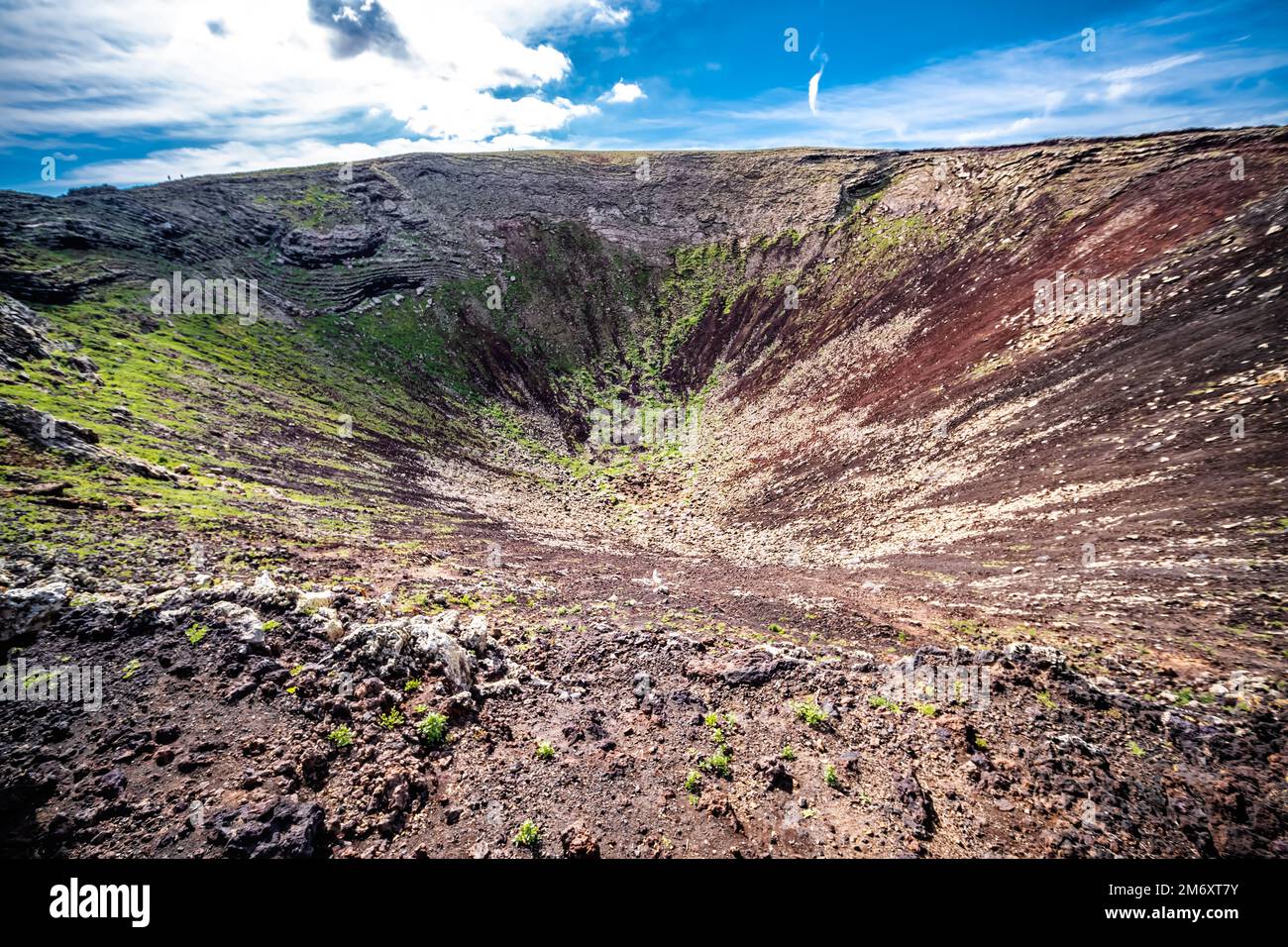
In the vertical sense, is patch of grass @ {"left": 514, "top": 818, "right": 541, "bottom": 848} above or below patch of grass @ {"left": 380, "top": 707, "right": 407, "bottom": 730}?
below

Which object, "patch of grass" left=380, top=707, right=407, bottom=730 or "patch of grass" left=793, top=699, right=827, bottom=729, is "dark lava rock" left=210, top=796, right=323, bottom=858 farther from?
"patch of grass" left=793, top=699, right=827, bottom=729

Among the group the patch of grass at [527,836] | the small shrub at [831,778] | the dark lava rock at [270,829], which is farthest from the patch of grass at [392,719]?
the small shrub at [831,778]

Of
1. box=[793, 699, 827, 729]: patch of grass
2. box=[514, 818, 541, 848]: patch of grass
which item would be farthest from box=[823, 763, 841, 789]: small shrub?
box=[514, 818, 541, 848]: patch of grass

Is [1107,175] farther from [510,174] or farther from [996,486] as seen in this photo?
[510,174]

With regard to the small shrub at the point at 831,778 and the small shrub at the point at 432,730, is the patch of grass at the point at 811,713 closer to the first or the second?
the small shrub at the point at 831,778

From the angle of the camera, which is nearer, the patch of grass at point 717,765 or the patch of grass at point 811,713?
the patch of grass at point 717,765
